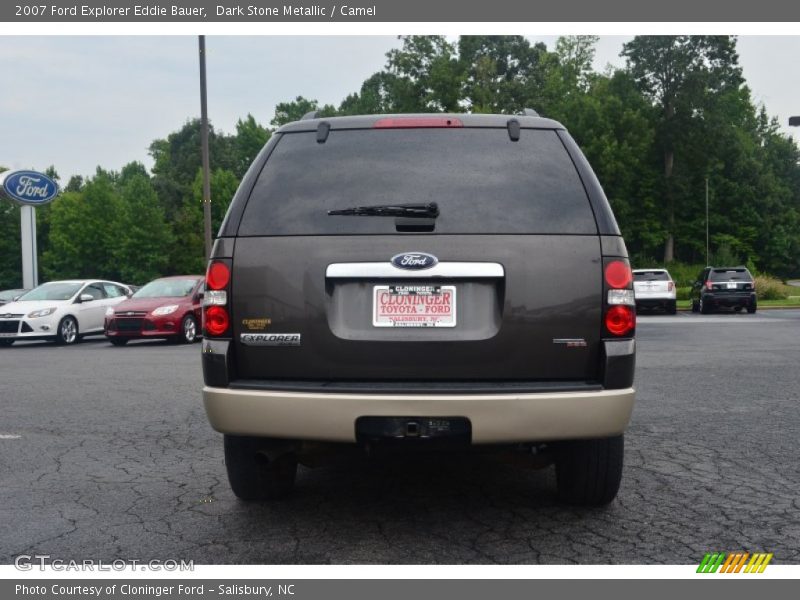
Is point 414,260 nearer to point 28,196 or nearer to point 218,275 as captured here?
point 218,275

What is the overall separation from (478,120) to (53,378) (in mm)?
8959

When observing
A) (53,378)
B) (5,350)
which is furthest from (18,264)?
(53,378)

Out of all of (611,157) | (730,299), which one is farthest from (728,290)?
(611,157)

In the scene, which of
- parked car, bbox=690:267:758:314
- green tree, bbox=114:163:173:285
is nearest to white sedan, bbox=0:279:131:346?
parked car, bbox=690:267:758:314

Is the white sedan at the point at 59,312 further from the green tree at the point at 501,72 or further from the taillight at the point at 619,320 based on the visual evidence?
the green tree at the point at 501,72

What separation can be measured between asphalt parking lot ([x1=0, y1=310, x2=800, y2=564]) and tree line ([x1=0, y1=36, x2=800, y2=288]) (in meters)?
55.2

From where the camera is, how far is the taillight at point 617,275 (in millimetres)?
3842

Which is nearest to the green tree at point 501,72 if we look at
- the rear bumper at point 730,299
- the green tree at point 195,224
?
the green tree at point 195,224

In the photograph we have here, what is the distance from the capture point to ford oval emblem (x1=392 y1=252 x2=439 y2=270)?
3756mm

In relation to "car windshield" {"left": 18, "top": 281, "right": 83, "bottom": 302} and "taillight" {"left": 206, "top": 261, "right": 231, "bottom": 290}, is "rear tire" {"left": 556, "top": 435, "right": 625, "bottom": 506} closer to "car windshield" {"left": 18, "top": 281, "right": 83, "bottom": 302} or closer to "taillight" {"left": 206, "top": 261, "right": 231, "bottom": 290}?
"taillight" {"left": 206, "top": 261, "right": 231, "bottom": 290}

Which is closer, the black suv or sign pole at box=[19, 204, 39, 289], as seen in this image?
the black suv

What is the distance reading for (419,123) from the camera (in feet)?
13.6

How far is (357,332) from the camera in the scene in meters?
3.77

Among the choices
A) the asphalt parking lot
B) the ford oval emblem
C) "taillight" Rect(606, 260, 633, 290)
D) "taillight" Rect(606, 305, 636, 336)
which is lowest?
the asphalt parking lot
